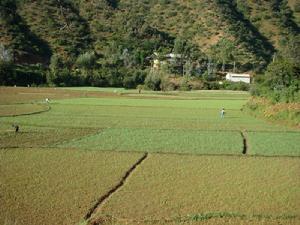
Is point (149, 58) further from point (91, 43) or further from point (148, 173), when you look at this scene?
point (148, 173)

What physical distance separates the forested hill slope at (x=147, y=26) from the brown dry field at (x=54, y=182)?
254ft

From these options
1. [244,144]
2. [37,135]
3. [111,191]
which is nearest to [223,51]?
[244,144]

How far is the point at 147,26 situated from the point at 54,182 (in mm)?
105496

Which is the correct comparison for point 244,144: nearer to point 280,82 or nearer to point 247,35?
point 280,82

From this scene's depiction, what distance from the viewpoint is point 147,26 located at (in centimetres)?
12006

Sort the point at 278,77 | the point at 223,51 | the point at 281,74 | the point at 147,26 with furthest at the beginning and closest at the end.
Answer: the point at 147,26 → the point at 223,51 → the point at 281,74 → the point at 278,77

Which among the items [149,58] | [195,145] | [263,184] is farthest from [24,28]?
[263,184]

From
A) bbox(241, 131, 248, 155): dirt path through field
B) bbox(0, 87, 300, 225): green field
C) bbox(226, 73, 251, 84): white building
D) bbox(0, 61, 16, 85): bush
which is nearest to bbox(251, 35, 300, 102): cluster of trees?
bbox(0, 87, 300, 225): green field

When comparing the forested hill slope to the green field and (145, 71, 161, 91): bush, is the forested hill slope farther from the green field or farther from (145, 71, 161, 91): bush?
the green field

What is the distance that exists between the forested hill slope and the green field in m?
70.3

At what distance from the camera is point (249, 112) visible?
1809 inches

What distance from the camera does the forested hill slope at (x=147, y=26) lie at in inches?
4104

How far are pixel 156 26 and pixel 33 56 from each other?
132 feet

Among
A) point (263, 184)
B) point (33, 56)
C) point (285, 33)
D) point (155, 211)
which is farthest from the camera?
point (285, 33)
